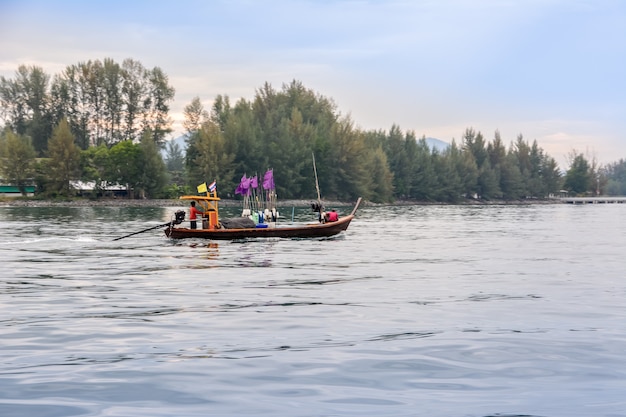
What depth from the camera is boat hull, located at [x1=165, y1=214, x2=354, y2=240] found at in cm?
4675

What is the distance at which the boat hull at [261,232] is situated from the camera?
46750 millimetres

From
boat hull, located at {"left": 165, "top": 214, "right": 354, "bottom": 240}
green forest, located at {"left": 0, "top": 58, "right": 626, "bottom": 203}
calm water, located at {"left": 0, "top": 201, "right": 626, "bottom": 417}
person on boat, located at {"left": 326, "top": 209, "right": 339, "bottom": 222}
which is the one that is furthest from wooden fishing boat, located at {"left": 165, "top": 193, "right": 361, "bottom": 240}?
green forest, located at {"left": 0, "top": 58, "right": 626, "bottom": 203}

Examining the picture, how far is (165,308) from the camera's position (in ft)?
66.1

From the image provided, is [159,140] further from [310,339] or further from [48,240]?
[310,339]

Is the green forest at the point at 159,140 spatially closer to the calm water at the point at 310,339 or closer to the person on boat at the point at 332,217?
the person on boat at the point at 332,217

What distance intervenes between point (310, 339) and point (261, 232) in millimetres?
32632

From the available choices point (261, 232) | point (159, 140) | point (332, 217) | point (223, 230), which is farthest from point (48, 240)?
point (159, 140)

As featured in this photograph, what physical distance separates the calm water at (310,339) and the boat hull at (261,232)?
1311 centimetres

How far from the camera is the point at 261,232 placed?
1911 inches

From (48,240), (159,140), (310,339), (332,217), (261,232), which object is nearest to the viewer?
(310,339)

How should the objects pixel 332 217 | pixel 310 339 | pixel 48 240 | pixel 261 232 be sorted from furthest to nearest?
pixel 332 217 < pixel 261 232 < pixel 48 240 < pixel 310 339

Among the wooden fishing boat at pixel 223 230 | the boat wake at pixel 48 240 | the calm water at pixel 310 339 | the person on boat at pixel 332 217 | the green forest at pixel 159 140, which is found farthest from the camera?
the green forest at pixel 159 140

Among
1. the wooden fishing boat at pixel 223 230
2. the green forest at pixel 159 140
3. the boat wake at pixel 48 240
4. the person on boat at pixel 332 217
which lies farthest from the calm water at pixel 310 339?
the green forest at pixel 159 140

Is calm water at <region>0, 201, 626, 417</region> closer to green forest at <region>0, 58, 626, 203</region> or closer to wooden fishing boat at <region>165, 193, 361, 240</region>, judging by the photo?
wooden fishing boat at <region>165, 193, 361, 240</region>
